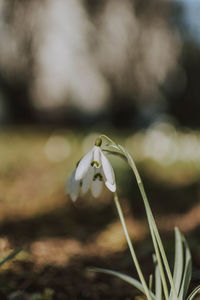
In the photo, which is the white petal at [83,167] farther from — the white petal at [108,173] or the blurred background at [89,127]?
the blurred background at [89,127]

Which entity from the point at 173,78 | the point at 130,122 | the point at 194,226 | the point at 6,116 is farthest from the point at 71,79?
the point at 194,226

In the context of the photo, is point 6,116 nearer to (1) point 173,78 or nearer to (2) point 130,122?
(2) point 130,122

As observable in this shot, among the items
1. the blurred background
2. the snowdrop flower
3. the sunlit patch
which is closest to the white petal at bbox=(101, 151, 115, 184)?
the snowdrop flower

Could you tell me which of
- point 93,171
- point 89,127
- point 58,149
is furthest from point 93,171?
point 89,127

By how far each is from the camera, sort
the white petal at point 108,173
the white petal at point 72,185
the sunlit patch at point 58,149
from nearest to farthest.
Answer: the white petal at point 108,173, the white petal at point 72,185, the sunlit patch at point 58,149

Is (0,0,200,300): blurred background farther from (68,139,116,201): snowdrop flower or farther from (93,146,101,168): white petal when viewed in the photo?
(93,146,101,168): white petal

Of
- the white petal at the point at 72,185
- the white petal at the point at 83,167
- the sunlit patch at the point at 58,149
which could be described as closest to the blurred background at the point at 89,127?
the sunlit patch at the point at 58,149

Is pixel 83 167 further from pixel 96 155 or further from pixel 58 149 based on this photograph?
pixel 58 149
